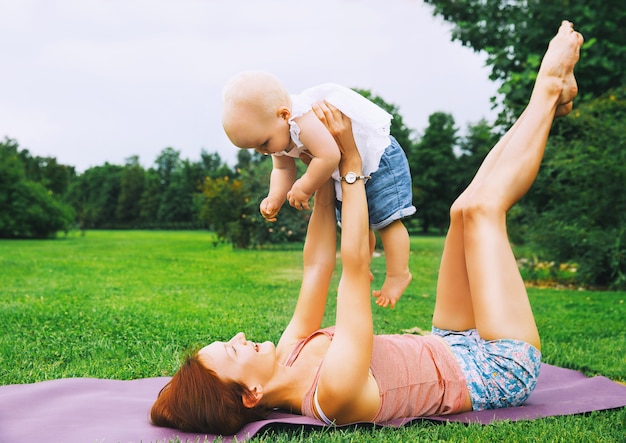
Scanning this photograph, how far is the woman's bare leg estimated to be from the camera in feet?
8.80

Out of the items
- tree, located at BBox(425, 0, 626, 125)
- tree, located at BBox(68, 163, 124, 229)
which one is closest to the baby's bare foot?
tree, located at BBox(425, 0, 626, 125)

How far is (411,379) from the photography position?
103 inches

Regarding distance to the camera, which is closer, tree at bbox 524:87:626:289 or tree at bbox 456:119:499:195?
tree at bbox 524:87:626:289

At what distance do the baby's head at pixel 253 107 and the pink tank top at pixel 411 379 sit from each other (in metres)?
0.84

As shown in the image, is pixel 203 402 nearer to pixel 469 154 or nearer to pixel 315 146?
pixel 315 146

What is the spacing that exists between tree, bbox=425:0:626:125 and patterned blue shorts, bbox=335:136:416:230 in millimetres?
7502

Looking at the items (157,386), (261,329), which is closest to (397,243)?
(157,386)

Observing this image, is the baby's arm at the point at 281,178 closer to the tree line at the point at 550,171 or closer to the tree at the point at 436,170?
the tree line at the point at 550,171

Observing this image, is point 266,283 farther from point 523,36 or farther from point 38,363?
point 523,36

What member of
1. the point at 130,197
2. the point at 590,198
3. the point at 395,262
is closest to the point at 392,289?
the point at 395,262

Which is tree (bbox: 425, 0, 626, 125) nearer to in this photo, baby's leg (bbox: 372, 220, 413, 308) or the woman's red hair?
baby's leg (bbox: 372, 220, 413, 308)

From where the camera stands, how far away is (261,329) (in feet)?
16.2

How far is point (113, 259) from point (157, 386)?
9.24 metres

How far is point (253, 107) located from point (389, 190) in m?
0.81
